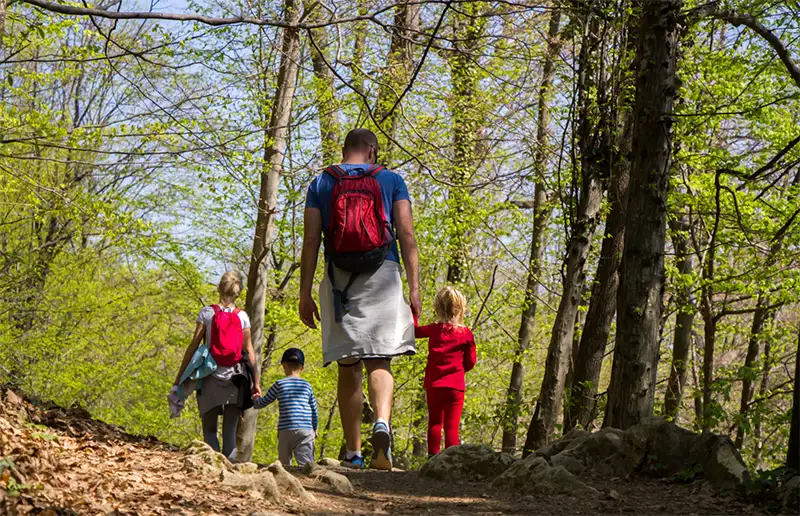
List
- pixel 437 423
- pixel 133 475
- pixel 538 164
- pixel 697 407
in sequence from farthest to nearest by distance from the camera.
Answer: pixel 697 407 < pixel 538 164 < pixel 437 423 < pixel 133 475

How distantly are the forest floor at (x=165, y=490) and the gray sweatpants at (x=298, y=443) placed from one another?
160 centimetres

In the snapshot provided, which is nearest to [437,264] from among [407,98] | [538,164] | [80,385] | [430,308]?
[430,308]

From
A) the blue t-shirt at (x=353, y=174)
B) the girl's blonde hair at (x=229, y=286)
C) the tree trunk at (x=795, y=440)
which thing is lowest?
the tree trunk at (x=795, y=440)

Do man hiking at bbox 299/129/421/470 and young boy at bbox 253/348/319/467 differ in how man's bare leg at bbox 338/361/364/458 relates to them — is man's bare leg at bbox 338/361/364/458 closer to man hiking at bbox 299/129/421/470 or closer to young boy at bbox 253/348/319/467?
man hiking at bbox 299/129/421/470

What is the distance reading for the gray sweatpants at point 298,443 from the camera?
734 centimetres

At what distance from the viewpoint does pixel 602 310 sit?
10219mm

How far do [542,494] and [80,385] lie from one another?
1588 centimetres

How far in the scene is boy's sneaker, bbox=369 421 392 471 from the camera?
5.00 meters

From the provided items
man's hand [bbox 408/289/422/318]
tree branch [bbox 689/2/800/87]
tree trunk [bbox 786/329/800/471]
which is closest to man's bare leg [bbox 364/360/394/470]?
man's hand [bbox 408/289/422/318]

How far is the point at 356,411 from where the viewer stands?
532 cm

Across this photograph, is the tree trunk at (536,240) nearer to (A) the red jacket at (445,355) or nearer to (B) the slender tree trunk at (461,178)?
(B) the slender tree trunk at (461,178)

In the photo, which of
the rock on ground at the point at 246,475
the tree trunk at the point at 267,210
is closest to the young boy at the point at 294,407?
the rock on ground at the point at 246,475

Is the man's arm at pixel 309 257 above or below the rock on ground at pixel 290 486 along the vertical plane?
above

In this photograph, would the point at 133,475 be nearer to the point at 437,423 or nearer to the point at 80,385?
the point at 437,423
